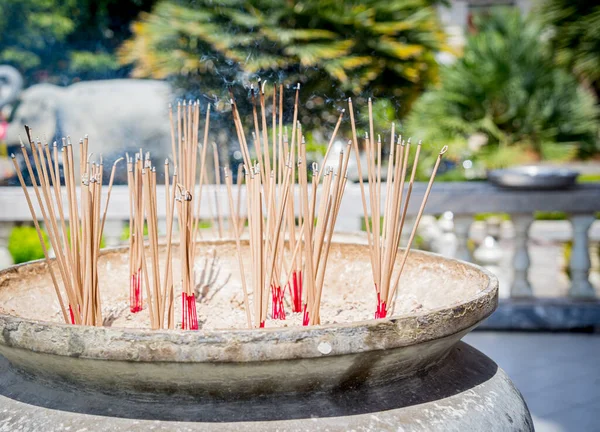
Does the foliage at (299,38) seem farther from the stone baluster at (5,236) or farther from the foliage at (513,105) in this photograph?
the stone baluster at (5,236)

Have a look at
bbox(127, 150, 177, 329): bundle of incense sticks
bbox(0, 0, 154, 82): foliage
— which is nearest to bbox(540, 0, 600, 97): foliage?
bbox(0, 0, 154, 82): foliage

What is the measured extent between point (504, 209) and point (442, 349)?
Result: 1.92 meters

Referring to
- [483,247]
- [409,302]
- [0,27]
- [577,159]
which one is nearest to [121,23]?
[0,27]

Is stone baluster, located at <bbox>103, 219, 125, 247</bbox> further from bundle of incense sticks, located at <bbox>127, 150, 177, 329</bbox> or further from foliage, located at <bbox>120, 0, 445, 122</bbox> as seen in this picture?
foliage, located at <bbox>120, 0, 445, 122</bbox>

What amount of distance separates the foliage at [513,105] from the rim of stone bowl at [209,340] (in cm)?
846

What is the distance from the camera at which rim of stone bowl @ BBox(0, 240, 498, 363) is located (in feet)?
2.21

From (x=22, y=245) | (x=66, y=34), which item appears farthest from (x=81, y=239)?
(x=66, y=34)

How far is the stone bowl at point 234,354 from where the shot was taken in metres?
0.68

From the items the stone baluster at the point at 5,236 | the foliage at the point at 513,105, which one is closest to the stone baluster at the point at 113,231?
the stone baluster at the point at 5,236

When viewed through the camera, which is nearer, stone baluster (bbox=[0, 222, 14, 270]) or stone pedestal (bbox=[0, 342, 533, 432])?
stone pedestal (bbox=[0, 342, 533, 432])

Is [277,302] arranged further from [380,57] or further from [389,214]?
[380,57]

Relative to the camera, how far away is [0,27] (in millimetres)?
9625

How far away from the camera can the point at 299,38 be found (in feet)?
20.5

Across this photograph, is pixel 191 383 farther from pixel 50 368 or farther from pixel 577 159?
pixel 577 159
